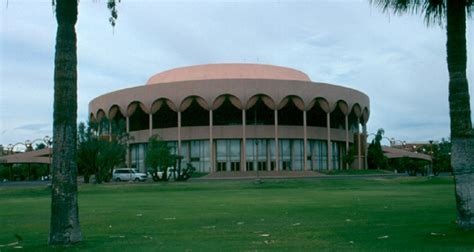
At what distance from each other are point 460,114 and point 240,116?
246 ft

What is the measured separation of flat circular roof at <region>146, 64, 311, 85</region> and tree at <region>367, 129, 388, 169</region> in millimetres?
17019

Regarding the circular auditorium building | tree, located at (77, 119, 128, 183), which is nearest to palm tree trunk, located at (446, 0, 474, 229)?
tree, located at (77, 119, 128, 183)

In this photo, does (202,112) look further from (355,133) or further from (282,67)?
(355,133)

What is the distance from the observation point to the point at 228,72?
9019cm

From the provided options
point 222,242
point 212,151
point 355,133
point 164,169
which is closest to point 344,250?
point 222,242

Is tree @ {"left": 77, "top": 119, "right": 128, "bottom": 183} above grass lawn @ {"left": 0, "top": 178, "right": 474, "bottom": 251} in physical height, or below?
above

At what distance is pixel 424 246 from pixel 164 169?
167 feet

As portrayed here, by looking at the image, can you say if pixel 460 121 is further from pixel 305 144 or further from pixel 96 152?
pixel 305 144

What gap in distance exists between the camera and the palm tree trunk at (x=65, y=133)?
430 inches

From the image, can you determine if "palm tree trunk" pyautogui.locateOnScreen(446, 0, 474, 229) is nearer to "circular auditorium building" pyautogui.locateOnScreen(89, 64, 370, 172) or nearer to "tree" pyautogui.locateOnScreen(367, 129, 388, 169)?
"circular auditorium building" pyautogui.locateOnScreen(89, 64, 370, 172)

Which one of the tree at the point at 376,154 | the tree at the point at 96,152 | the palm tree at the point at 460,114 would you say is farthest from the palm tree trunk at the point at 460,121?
the tree at the point at 376,154

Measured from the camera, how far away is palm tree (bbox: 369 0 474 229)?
1163 cm

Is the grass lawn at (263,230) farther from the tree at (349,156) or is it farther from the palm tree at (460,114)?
the tree at (349,156)

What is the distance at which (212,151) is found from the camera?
84250mm
